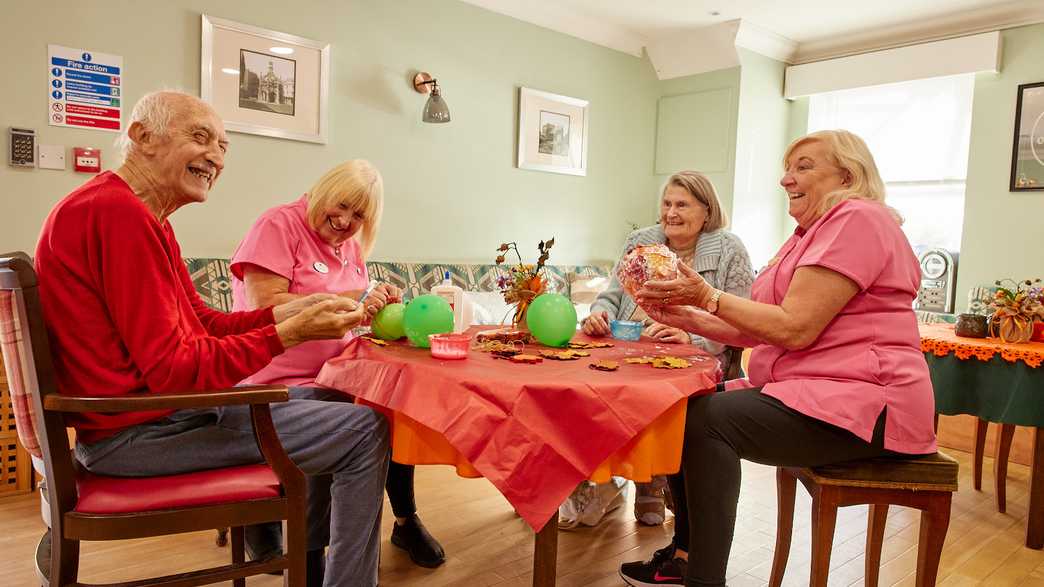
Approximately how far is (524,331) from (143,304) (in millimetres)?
1053

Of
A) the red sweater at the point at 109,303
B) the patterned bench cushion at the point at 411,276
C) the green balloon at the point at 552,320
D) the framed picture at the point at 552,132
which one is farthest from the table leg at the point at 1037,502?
the framed picture at the point at 552,132

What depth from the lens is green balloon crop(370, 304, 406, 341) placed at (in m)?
1.90

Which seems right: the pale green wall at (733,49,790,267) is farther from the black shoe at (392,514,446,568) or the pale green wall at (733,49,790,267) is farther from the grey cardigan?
the black shoe at (392,514,446,568)

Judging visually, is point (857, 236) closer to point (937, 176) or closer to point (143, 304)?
point (143, 304)

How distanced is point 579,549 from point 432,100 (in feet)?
8.81

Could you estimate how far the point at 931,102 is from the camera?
4.87 meters

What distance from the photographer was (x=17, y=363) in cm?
128

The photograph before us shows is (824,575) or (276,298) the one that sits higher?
(276,298)

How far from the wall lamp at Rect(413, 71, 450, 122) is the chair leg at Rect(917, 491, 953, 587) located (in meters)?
3.14

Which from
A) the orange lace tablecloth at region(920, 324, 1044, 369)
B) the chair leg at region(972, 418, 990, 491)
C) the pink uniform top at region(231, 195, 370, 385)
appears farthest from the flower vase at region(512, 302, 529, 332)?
the chair leg at region(972, 418, 990, 491)

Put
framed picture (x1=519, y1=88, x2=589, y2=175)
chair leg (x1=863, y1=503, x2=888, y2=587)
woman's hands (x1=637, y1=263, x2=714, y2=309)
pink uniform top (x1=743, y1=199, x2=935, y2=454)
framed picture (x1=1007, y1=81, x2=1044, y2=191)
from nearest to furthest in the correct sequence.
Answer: pink uniform top (x1=743, y1=199, x2=935, y2=454) < woman's hands (x1=637, y1=263, x2=714, y2=309) < chair leg (x1=863, y1=503, x2=888, y2=587) < framed picture (x1=1007, y1=81, x2=1044, y2=191) < framed picture (x1=519, y1=88, x2=589, y2=175)

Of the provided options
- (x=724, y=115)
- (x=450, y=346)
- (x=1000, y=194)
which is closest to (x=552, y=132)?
(x=724, y=115)

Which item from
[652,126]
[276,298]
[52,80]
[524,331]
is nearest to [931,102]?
[652,126]

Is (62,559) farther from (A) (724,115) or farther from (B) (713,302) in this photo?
(A) (724,115)
